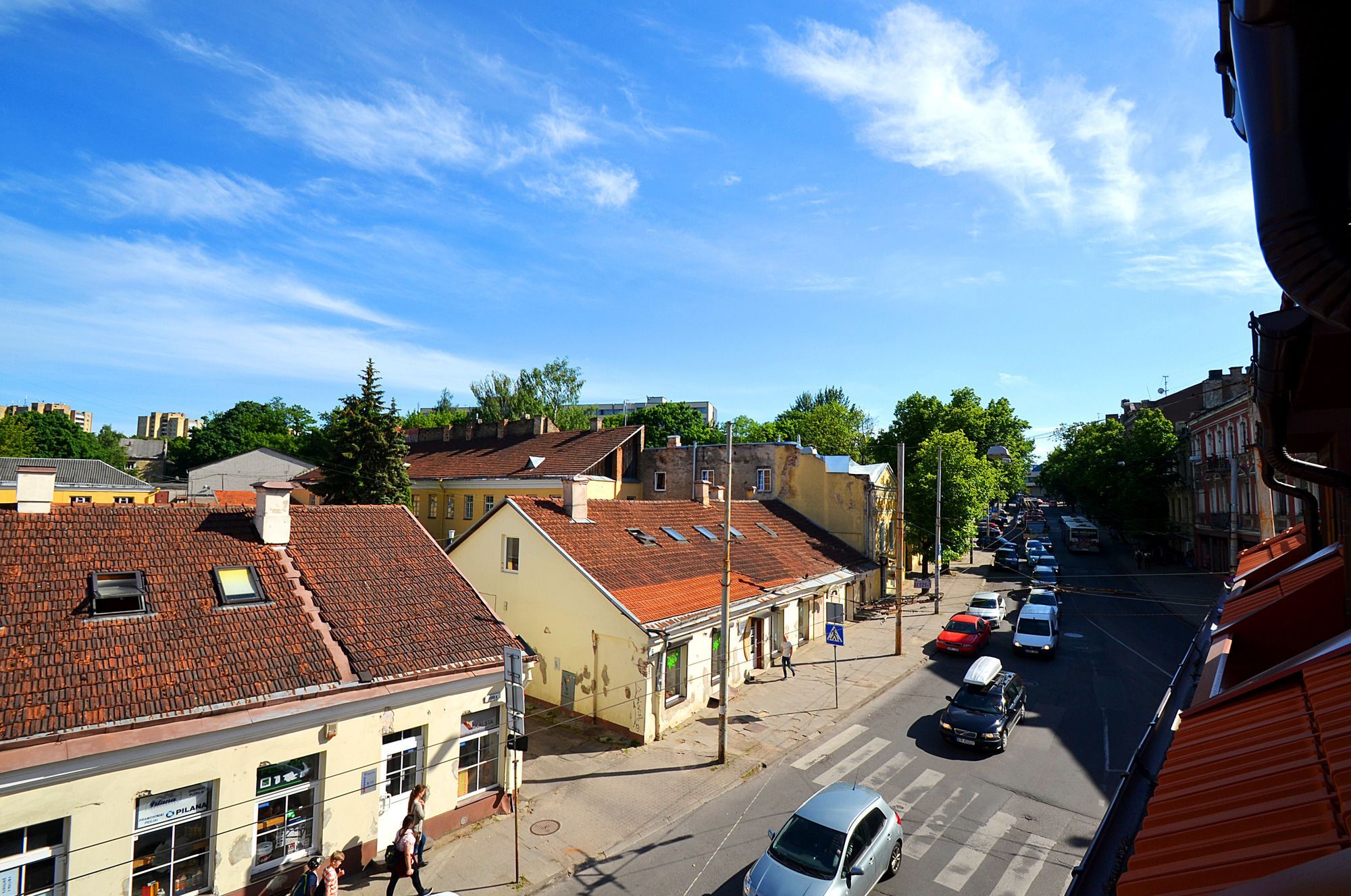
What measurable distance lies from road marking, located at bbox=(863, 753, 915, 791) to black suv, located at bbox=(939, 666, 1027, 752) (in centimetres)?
139

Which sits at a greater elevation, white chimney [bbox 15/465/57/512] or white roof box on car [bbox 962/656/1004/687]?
white chimney [bbox 15/465/57/512]

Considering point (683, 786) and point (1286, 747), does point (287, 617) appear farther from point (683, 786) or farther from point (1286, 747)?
point (1286, 747)

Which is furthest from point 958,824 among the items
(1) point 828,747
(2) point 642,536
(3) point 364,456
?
(3) point 364,456

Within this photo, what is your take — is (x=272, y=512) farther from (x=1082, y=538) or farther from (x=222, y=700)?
(x=1082, y=538)

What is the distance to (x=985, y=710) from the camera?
16.5m

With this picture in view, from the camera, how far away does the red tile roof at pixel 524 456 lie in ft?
125

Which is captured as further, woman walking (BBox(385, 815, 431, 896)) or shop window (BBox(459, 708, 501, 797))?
shop window (BBox(459, 708, 501, 797))

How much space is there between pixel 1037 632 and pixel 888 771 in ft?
42.8

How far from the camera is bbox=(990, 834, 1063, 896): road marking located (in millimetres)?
10548

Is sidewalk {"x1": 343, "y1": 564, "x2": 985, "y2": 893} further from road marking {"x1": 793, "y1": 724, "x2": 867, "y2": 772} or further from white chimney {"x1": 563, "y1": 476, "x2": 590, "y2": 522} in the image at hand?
white chimney {"x1": 563, "y1": 476, "x2": 590, "y2": 522}

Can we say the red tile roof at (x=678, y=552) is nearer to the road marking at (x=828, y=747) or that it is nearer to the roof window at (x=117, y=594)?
the road marking at (x=828, y=747)

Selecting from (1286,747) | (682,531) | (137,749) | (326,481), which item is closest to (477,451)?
(326,481)

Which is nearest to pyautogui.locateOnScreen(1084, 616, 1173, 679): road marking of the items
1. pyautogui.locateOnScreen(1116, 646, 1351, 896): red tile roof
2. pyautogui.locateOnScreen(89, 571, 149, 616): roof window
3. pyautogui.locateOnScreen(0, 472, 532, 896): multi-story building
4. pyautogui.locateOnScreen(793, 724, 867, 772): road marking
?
pyautogui.locateOnScreen(793, 724, 867, 772): road marking

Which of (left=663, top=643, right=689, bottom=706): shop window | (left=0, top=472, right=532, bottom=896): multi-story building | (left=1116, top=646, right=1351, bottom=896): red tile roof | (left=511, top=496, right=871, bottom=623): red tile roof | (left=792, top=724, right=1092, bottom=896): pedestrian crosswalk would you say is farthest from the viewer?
(left=511, top=496, right=871, bottom=623): red tile roof
